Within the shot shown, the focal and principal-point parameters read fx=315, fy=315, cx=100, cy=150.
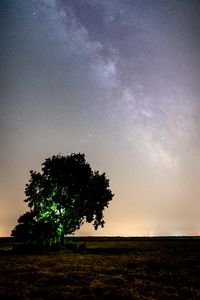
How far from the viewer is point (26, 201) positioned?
57.7 m

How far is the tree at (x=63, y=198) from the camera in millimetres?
54894

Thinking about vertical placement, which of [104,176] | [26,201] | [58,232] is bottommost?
[58,232]

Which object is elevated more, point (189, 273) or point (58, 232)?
point (58, 232)

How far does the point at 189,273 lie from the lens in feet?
78.4

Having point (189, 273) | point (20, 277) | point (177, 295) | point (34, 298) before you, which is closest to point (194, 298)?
point (177, 295)

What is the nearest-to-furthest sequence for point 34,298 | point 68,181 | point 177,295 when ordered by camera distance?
1. point 34,298
2. point 177,295
3. point 68,181

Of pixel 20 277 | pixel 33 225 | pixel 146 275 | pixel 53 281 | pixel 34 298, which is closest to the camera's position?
pixel 34 298

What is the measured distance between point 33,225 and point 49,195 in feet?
20.0

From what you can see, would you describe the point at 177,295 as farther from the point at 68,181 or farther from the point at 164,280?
the point at 68,181

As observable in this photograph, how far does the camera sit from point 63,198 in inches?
2240

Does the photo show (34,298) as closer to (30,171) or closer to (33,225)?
(33,225)

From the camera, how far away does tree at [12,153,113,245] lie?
5489cm

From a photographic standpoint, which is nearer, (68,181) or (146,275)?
(146,275)

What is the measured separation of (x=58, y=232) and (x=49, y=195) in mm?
6957
